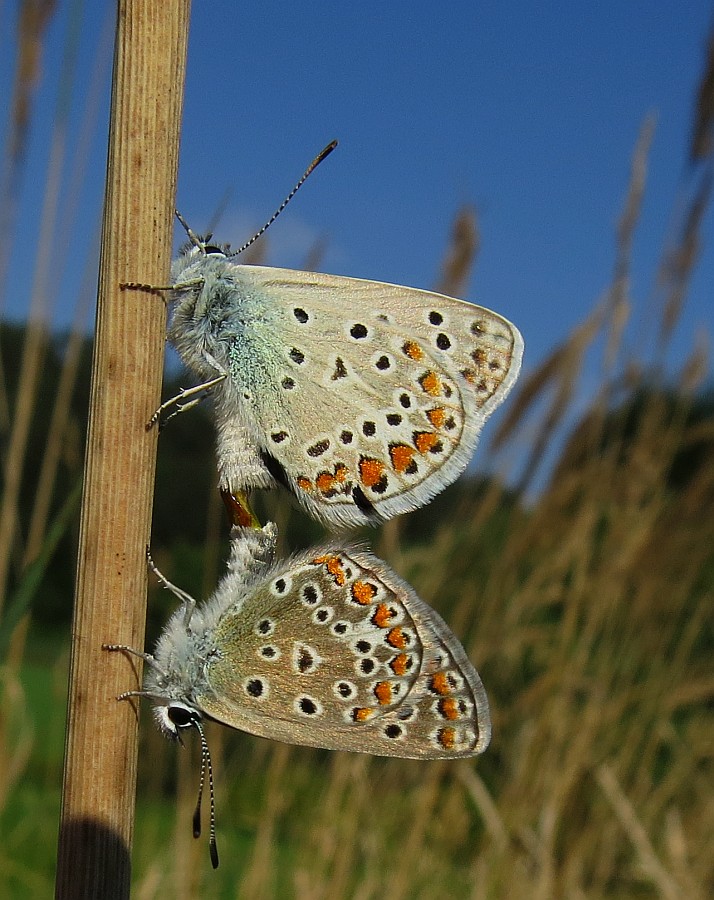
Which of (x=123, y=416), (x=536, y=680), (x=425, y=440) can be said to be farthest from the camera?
(x=536, y=680)

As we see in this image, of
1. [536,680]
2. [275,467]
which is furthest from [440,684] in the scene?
[536,680]

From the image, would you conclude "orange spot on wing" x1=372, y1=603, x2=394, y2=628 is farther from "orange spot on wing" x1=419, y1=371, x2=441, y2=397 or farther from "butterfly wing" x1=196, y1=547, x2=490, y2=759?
"orange spot on wing" x1=419, y1=371, x2=441, y2=397

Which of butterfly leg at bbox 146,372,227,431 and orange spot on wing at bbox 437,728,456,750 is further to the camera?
orange spot on wing at bbox 437,728,456,750

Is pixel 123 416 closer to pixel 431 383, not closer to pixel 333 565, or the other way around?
pixel 333 565

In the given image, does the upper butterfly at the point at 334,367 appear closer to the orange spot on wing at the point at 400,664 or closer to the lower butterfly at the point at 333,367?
the lower butterfly at the point at 333,367

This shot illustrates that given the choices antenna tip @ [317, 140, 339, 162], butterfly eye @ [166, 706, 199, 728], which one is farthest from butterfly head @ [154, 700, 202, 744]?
antenna tip @ [317, 140, 339, 162]

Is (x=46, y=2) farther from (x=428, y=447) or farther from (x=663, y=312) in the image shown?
(x=663, y=312)

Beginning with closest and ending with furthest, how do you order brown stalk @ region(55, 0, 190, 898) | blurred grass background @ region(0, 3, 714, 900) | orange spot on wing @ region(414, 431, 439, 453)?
brown stalk @ region(55, 0, 190, 898) → orange spot on wing @ region(414, 431, 439, 453) → blurred grass background @ region(0, 3, 714, 900)
